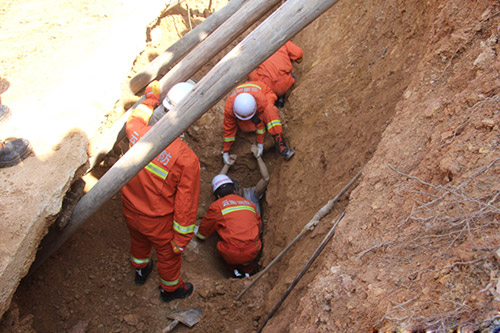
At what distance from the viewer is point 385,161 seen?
2.52 m

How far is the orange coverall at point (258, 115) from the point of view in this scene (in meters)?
4.84

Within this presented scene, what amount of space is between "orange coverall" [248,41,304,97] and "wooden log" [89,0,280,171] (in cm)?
162

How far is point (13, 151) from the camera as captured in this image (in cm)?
288

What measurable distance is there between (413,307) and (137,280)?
3197 millimetres

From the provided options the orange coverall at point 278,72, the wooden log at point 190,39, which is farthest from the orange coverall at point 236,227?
the orange coverall at point 278,72

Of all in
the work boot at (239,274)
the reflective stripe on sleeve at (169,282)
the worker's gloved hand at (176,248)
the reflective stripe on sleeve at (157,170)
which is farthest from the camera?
the work boot at (239,274)

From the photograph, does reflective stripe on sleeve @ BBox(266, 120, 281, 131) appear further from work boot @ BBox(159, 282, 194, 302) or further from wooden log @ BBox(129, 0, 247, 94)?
work boot @ BBox(159, 282, 194, 302)

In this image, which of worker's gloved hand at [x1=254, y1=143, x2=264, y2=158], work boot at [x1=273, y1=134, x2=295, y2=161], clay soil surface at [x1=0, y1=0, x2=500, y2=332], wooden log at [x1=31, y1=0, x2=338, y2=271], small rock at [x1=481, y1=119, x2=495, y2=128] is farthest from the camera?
worker's gloved hand at [x1=254, y1=143, x2=264, y2=158]

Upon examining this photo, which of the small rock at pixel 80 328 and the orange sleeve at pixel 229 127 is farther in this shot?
the orange sleeve at pixel 229 127

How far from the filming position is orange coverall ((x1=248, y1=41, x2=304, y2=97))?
5.44 meters

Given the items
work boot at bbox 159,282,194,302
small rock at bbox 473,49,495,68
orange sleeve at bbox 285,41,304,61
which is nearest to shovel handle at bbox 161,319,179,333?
work boot at bbox 159,282,194,302

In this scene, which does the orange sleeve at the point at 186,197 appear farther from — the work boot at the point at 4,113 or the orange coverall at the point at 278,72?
the orange coverall at the point at 278,72

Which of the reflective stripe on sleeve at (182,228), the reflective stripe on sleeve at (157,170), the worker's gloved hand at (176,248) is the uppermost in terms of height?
the reflective stripe on sleeve at (157,170)

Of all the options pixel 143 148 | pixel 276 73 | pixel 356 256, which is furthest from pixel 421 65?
pixel 276 73
